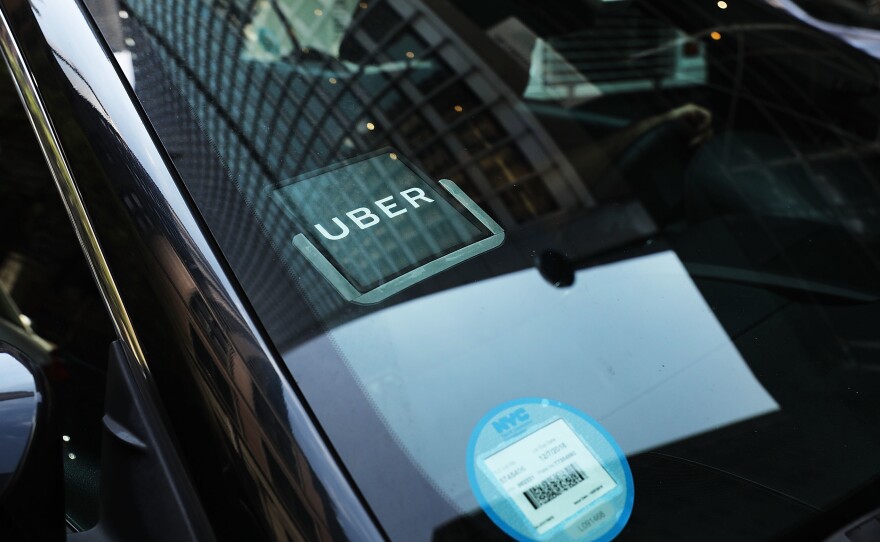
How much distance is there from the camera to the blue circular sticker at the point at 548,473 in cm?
81

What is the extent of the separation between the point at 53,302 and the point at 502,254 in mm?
705

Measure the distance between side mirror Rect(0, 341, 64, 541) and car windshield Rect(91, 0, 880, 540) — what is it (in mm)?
243

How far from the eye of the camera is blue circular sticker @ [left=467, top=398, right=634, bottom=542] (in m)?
0.81

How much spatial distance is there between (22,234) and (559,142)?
2.85ft

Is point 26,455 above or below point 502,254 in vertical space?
above

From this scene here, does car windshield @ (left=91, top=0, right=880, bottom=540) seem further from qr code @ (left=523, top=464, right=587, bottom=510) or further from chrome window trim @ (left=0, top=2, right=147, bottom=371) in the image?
chrome window trim @ (left=0, top=2, right=147, bottom=371)

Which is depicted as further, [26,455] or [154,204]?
[154,204]

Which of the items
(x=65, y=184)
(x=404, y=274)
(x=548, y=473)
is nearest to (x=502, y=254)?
(x=404, y=274)

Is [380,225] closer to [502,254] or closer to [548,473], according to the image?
[502,254]

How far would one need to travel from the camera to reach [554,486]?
0.83 m

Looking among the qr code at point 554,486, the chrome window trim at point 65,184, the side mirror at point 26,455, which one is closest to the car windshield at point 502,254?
the qr code at point 554,486

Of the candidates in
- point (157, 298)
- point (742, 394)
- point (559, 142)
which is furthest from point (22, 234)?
point (742, 394)

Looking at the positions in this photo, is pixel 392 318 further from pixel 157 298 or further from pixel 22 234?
pixel 22 234

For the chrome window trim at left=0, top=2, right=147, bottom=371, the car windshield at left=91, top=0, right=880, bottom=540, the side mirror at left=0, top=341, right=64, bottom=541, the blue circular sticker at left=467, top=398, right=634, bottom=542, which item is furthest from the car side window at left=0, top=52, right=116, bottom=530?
the blue circular sticker at left=467, top=398, right=634, bottom=542
